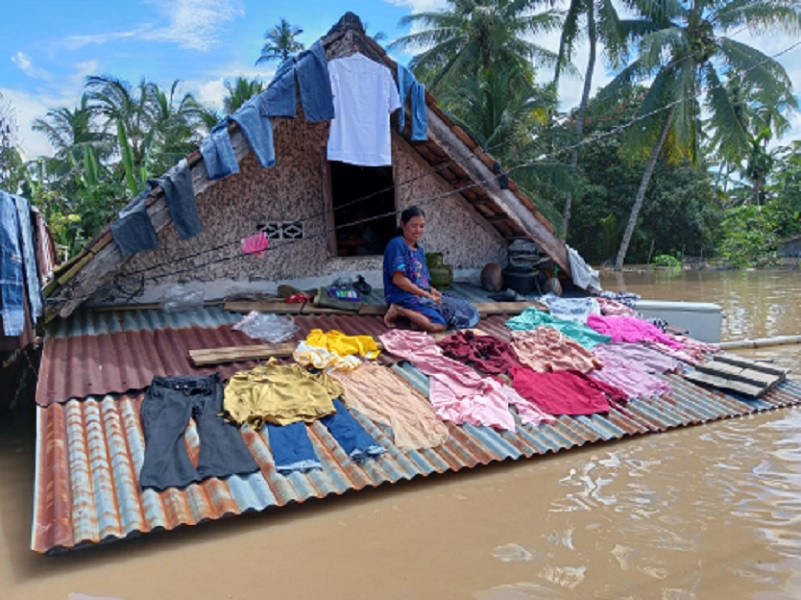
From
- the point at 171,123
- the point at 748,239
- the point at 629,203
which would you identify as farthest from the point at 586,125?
the point at 171,123

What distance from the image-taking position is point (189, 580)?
2.58 meters

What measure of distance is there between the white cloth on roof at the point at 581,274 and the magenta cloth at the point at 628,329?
118cm

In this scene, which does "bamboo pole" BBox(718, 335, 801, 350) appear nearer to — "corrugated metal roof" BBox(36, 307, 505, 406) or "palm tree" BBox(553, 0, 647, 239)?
"corrugated metal roof" BBox(36, 307, 505, 406)

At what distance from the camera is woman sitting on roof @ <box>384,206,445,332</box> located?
5750 mm

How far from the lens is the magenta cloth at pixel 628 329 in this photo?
6203mm

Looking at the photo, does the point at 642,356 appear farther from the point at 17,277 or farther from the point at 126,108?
the point at 126,108

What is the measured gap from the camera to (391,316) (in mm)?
6000

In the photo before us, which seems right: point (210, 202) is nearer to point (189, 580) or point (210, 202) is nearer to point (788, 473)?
point (189, 580)

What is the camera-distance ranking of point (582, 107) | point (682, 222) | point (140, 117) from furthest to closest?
point (682, 222) < point (140, 117) < point (582, 107)

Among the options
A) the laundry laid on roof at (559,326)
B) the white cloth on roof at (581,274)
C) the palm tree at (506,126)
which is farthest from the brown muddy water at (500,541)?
the palm tree at (506,126)

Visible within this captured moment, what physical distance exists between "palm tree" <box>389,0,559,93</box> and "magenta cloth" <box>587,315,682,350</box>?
15.7m

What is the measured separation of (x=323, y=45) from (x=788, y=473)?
5784mm

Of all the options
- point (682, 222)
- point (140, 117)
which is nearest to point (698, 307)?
point (682, 222)

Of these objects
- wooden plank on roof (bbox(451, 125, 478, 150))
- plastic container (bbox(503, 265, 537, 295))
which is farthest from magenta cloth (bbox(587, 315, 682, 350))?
wooden plank on roof (bbox(451, 125, 478, 150))
